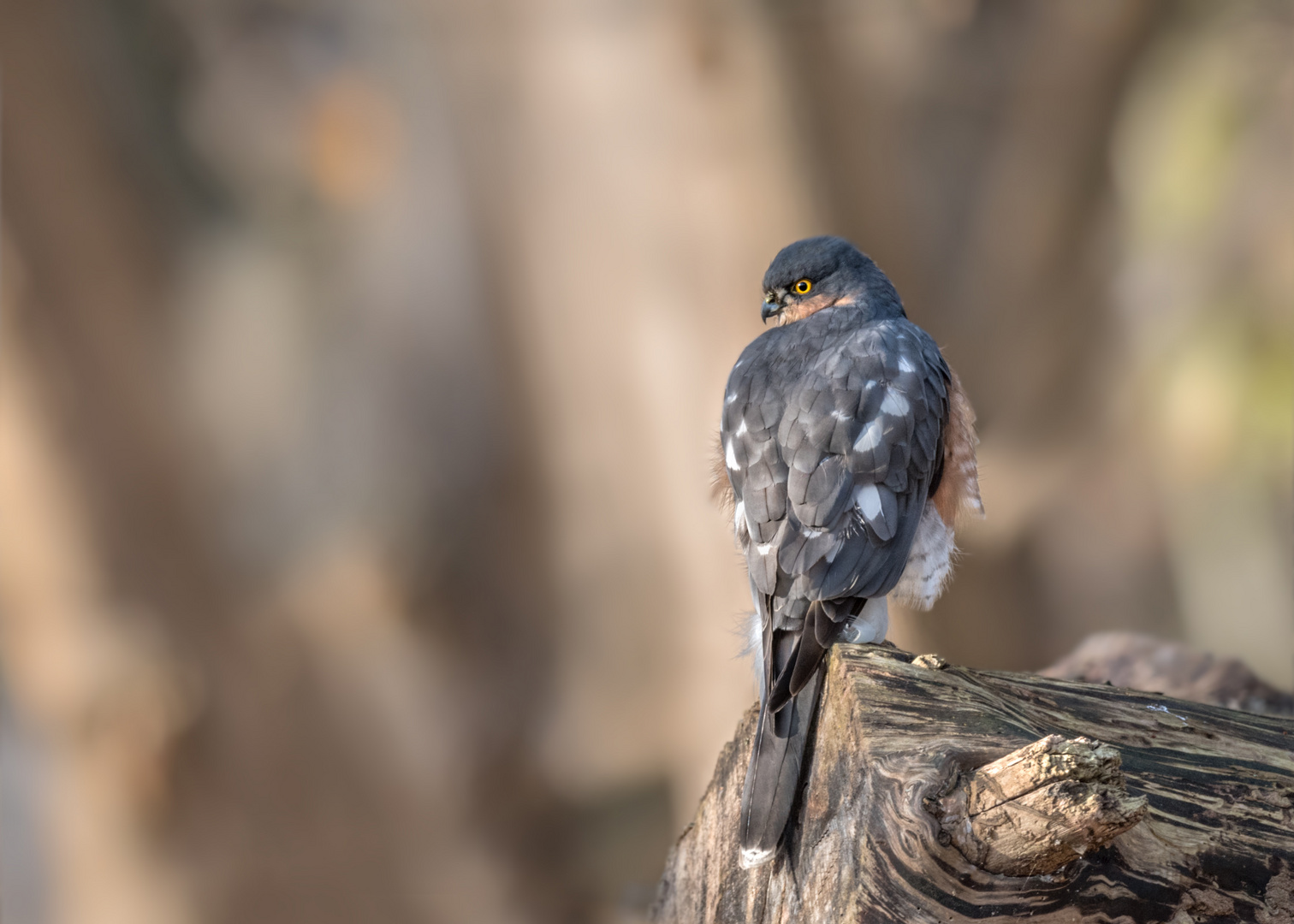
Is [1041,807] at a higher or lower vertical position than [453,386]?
lower

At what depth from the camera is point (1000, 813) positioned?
1.35 meters

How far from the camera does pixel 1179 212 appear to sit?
645cm

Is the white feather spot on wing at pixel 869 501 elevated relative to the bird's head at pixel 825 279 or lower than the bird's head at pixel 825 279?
lower

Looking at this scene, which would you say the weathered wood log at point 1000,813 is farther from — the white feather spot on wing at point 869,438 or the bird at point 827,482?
the white feather spot on wing at point 869,438

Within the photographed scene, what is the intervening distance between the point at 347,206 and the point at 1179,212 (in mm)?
5053

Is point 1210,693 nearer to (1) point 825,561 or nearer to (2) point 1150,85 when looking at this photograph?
(1) point 825,561

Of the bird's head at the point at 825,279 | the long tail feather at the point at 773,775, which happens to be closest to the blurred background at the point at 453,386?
the bird's head at the point at 825,279

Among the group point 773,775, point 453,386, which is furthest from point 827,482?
point 453,386

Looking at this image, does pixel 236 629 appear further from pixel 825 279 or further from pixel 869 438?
pixel 869 438

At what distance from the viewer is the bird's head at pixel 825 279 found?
105 inches

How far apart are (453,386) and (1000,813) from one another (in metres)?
4.39

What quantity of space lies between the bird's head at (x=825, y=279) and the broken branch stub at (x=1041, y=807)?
1.53 m

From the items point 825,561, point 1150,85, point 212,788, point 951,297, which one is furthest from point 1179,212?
point 212,788

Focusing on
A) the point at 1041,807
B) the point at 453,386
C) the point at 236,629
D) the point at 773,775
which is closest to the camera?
the point at 1041,807
